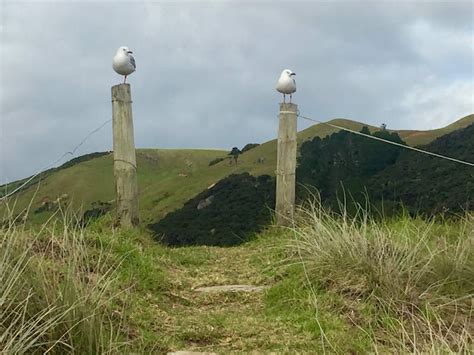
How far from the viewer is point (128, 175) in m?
7.61

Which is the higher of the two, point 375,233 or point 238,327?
point 375,233

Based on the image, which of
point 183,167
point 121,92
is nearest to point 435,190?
point 121,92

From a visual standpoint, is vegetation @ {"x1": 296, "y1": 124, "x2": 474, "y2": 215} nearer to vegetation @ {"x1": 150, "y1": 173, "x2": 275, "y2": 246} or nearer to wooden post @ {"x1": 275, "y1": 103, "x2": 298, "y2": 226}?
wooden post @ {"x1": 275, "y1": 103, "x2": 298, "y2": 226}

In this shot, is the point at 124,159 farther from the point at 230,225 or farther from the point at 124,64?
the point at 230,225

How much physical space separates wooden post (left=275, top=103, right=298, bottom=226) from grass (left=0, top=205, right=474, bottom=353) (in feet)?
7.42

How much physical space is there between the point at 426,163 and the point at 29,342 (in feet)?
49.4

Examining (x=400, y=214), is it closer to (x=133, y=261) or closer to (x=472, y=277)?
(x=472, y=277)

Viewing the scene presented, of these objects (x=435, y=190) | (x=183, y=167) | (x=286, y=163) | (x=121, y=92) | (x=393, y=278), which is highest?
(x=121, y=92)


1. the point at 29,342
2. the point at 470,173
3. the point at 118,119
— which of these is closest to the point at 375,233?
the point at 29,342

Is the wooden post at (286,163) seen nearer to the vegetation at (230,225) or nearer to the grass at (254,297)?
the vegetation at (230,225)

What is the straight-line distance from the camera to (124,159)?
7.60 m

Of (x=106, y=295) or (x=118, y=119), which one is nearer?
(x=106, y=295)

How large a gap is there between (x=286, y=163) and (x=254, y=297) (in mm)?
3687

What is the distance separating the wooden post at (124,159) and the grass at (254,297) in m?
1.13
